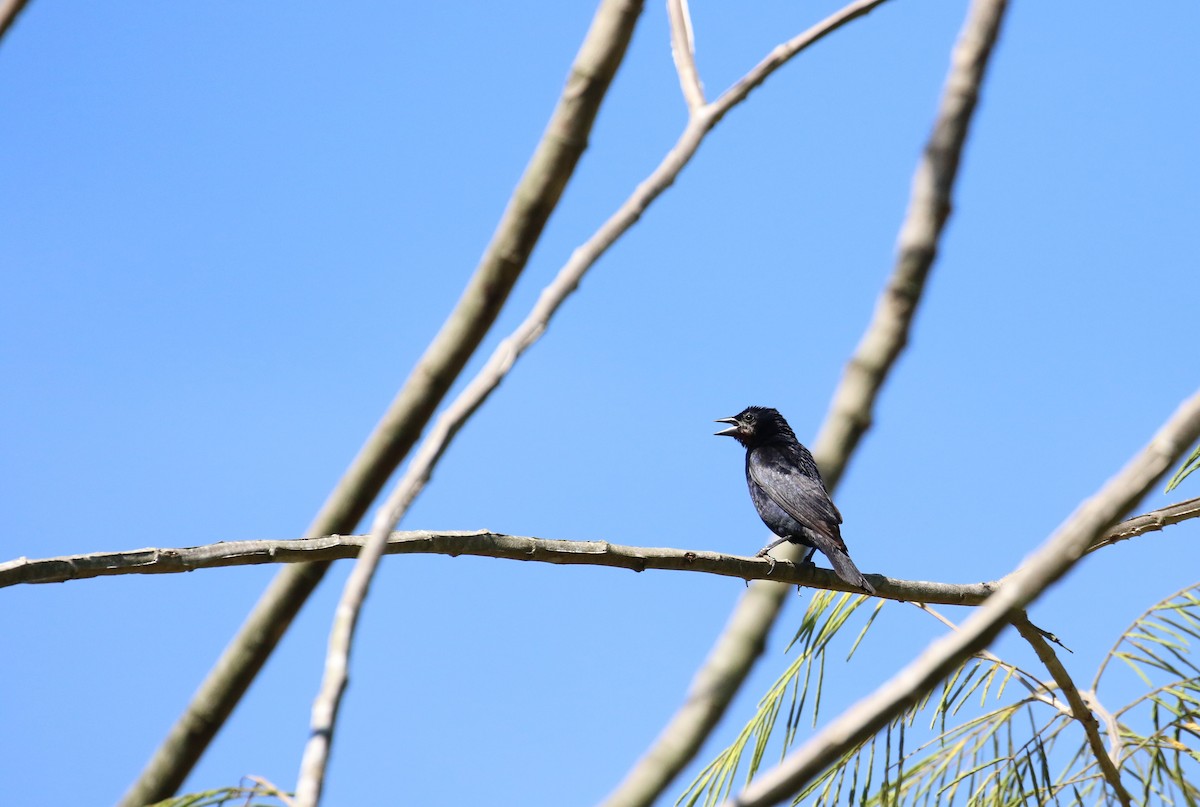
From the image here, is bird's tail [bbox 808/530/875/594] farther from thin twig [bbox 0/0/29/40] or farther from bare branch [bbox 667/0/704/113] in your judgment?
thin twig [bbox 0/0/29/40]

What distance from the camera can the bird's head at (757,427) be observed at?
695cm

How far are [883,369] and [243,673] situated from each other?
3.50 ft

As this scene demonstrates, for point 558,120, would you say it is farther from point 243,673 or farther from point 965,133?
point 243,673

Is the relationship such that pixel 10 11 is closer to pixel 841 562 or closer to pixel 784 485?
pixel 841 562

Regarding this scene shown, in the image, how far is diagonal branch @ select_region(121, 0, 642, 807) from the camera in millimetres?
1703

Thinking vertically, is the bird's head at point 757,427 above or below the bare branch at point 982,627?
above

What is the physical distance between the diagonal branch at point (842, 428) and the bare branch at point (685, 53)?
691 millimetres

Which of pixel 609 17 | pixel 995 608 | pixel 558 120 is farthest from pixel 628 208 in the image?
pixel 995 608

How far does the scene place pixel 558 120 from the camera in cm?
172

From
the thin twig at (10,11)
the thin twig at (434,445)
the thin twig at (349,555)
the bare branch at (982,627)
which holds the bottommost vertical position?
the bare branch at (982,627)

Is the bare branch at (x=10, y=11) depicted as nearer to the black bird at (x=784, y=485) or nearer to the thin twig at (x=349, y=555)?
the thin twig at (x=349, y=555)

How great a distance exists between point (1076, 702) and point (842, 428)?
9.32 ft

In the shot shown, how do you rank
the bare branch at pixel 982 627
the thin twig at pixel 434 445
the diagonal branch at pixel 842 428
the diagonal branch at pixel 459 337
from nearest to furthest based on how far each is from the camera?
the bare branch at pixel 982 627
the diagonal branch at pixel 842 428
the thin twig at pixel 434 445
the diagonal branch at pixel 459 337

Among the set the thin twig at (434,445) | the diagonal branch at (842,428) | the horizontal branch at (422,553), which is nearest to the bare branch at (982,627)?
the diagonal branch at (842,428)
